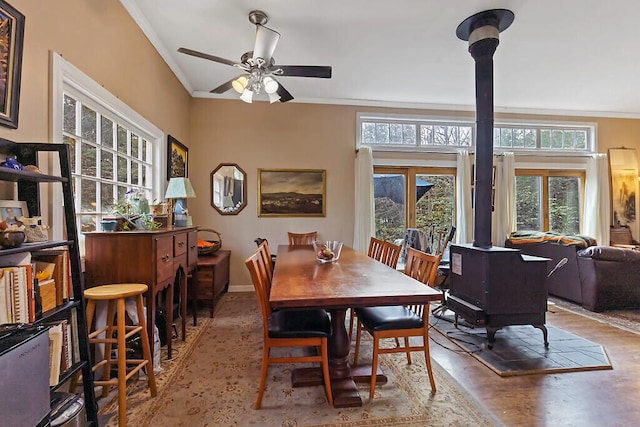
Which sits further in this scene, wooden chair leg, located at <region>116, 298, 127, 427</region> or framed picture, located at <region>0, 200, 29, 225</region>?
wooden chair leg, located at <region>116, 298, 127, 427</region>

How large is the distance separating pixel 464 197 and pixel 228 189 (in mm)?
3715

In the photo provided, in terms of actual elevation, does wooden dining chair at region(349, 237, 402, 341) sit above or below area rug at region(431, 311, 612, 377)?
above

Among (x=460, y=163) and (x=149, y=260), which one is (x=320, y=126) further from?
(x=149, y=260)

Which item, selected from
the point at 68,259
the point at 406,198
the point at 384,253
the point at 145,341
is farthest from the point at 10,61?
the point at 406,198

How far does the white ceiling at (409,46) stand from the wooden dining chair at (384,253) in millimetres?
2097

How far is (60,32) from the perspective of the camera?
1.85 meters

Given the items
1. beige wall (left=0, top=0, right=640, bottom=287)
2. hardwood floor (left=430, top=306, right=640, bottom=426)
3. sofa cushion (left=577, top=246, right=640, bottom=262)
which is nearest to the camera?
hardwood floor (left=430, top=306, right=640, bottom=426)

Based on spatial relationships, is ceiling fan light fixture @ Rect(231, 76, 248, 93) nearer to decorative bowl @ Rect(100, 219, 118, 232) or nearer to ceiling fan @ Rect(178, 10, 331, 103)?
ceiling fan @ Rect(178, 10, 331, 103)

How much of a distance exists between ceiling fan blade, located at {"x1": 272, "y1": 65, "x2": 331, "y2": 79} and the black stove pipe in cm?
137

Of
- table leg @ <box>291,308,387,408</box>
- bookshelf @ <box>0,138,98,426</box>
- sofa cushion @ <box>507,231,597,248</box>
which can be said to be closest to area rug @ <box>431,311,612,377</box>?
table leg @ <box>291,308,387,408</box>

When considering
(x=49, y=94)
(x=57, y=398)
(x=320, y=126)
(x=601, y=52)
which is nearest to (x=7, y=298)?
(x=57, y=398)

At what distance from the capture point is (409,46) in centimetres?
341

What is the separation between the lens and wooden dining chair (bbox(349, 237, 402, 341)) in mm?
2856

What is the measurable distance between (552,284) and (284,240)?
3773mm
